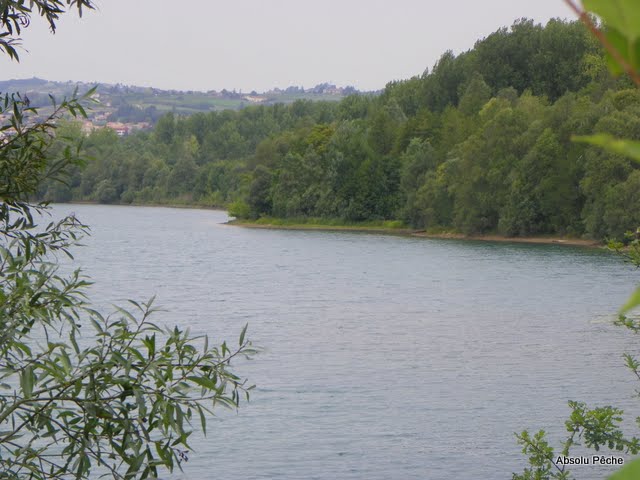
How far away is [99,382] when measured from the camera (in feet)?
14.2

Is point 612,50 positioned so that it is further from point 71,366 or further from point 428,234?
point 428,234

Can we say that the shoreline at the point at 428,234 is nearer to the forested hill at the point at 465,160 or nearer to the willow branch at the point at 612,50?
the forested hill at the point at 465,160

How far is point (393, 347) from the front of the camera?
84.2 ft

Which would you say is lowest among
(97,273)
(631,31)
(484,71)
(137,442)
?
(97,273)

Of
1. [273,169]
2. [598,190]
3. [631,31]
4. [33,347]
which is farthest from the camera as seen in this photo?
[273,169]

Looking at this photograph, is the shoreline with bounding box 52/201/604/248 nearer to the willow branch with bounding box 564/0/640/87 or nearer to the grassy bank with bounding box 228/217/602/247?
the grassy bank with bounding box 228/217/602/247

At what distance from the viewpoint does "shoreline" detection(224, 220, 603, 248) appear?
6059 cm

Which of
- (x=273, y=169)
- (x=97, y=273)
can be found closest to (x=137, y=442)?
(x=97, y=273)

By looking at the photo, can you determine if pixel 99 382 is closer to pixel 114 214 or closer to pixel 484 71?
pixel 484 71

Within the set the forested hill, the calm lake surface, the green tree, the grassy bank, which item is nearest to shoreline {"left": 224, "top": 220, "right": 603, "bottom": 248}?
the grassy bank

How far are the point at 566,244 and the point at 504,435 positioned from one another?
4451 centimetres

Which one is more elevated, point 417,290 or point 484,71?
point 484,71

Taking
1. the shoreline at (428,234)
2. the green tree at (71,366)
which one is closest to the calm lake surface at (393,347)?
the shoreline at (428,234)

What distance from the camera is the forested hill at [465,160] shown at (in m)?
60.0
